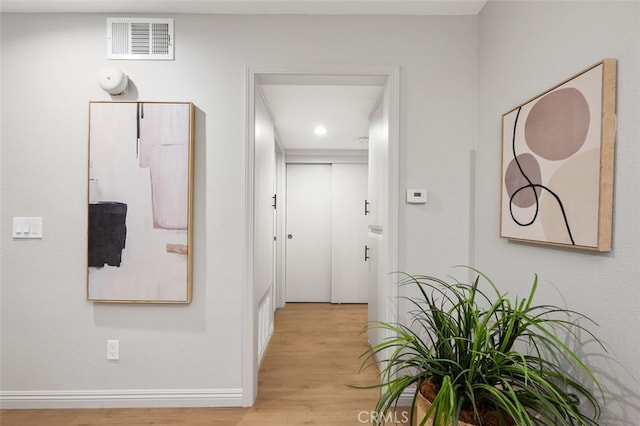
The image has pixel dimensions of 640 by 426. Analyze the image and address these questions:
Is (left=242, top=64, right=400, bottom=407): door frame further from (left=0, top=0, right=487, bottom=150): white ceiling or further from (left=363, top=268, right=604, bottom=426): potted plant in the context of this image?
(left=363, top=268, right=604, bottom=426): potted plant

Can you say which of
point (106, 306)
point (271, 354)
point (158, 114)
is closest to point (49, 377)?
point (106, 306)

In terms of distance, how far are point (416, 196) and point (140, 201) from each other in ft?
5.55

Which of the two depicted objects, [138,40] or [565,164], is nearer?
[565,164]

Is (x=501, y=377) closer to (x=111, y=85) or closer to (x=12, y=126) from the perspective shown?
(x=111, y=85)

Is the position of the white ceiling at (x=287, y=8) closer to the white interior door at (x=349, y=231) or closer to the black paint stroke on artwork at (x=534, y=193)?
the black paint stroke on artwork at (x=534, y=193)

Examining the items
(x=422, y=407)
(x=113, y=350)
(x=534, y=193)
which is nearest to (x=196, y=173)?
(x=113, y=350)

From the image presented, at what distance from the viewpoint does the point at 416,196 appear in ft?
6.69

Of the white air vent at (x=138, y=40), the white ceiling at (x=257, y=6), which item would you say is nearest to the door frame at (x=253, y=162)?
the white ceiling at (x=257, y=6)

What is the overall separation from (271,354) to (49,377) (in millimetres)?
1532

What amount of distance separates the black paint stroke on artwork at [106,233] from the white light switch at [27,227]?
35 centimetres

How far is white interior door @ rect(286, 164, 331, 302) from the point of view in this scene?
15.9 ft

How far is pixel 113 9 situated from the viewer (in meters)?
1.98

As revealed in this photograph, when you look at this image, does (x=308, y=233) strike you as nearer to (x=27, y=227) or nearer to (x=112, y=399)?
(x=112, y=399)

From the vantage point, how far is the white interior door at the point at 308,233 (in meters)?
4.83
